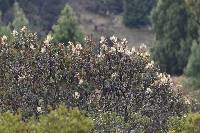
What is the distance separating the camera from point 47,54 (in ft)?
68.8

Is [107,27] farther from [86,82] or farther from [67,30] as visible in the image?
[86,82]

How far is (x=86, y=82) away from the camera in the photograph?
21094 mm

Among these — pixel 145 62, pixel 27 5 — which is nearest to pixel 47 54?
pixel 145 62

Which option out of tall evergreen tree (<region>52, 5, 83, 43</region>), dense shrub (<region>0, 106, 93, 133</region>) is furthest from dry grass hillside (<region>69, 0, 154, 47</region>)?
dense shrub (<region>0, 106, 93, 133</region>)

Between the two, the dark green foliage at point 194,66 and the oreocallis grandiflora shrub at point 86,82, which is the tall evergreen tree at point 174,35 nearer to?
the dark green foliage at point 194,66

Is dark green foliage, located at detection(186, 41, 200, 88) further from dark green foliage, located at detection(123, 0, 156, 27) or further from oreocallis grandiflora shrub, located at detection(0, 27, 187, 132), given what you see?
dark green foliage, located at detection(123, 0, 156, 27)

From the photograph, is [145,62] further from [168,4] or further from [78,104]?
[168,4]

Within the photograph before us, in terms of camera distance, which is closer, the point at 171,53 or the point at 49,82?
the point at 49,82

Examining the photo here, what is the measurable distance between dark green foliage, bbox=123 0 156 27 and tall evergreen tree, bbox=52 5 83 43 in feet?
85.6

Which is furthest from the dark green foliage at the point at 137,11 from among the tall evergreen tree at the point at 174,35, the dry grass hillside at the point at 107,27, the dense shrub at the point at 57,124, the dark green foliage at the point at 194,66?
the dense shrub at the point at 57,124

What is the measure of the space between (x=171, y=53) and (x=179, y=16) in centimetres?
307

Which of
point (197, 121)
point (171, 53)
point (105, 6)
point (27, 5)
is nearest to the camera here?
point (197, 121)

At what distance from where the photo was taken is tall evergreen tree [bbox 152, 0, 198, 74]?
44.4 metres

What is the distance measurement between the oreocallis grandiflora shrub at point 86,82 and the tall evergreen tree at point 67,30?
17.6 metres
